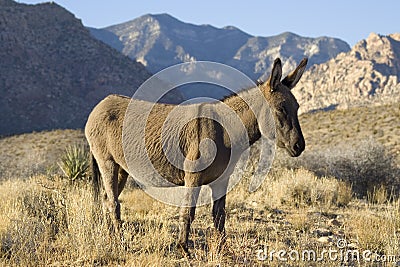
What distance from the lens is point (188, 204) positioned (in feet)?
17.9

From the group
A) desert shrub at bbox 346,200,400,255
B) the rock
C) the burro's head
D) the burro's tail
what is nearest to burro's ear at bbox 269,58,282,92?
the burro's head

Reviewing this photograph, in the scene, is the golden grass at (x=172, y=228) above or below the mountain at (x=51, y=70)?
below

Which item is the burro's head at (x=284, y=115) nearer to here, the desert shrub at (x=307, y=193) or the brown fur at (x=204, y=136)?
the brown fur at (x=204, y=136)

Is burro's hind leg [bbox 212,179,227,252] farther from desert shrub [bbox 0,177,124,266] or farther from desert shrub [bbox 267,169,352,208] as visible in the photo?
desert shrub [bbox 267,169,352,208]

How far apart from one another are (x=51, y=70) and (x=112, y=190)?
5449cm

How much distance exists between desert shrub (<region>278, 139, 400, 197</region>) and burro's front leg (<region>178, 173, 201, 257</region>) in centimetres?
856

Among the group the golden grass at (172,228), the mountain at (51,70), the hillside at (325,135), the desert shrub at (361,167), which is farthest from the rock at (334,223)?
the mountain at (51,70)

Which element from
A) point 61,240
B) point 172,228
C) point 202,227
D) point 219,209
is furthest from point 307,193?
point 61,240

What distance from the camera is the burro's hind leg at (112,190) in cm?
629

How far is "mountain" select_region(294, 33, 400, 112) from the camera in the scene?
9656cm

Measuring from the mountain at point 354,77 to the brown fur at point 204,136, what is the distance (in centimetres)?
8899

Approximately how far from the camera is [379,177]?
13.5m

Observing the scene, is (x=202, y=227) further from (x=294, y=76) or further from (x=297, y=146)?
(x=294, y=76)

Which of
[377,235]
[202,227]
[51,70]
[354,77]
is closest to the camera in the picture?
[377,235]
